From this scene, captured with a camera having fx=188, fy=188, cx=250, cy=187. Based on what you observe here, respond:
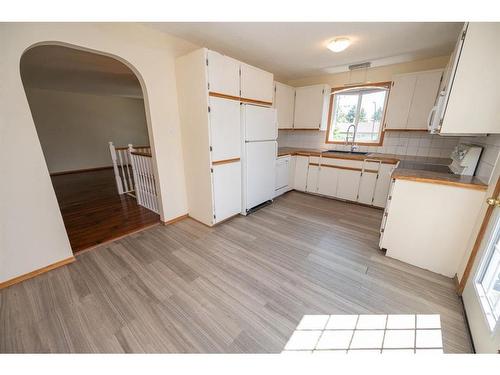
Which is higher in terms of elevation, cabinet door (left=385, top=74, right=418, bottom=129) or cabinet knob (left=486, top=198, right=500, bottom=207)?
cabinet door (left=385, top=74, right=418, bottom=129)

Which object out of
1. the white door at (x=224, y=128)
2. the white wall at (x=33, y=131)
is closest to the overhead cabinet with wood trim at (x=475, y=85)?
the white door at (x=224, y=128)

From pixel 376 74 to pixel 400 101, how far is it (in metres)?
0.73

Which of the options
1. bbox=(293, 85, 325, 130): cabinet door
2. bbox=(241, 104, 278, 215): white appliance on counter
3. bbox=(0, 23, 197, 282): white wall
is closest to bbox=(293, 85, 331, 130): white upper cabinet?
bbox=(293, 85, 325, 130): cabinet door

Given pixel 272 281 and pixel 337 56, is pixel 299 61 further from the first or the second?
pixel 272 281

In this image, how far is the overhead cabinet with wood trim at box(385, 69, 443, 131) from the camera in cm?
269

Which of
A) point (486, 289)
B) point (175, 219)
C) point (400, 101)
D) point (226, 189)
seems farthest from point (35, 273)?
point (400, 101)

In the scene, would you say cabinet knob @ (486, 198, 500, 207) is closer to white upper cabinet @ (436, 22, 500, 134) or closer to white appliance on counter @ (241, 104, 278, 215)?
white upper cabinet @ (436, 22, 500, 134)

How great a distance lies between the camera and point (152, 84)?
88.3 inches

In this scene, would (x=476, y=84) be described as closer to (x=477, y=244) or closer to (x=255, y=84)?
(x=477, y=244)

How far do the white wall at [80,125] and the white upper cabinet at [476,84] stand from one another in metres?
8.32

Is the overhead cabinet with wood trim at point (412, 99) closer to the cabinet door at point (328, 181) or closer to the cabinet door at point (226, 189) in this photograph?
the cabinet door at point (328, 181)

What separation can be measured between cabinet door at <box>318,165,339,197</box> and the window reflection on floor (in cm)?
240
